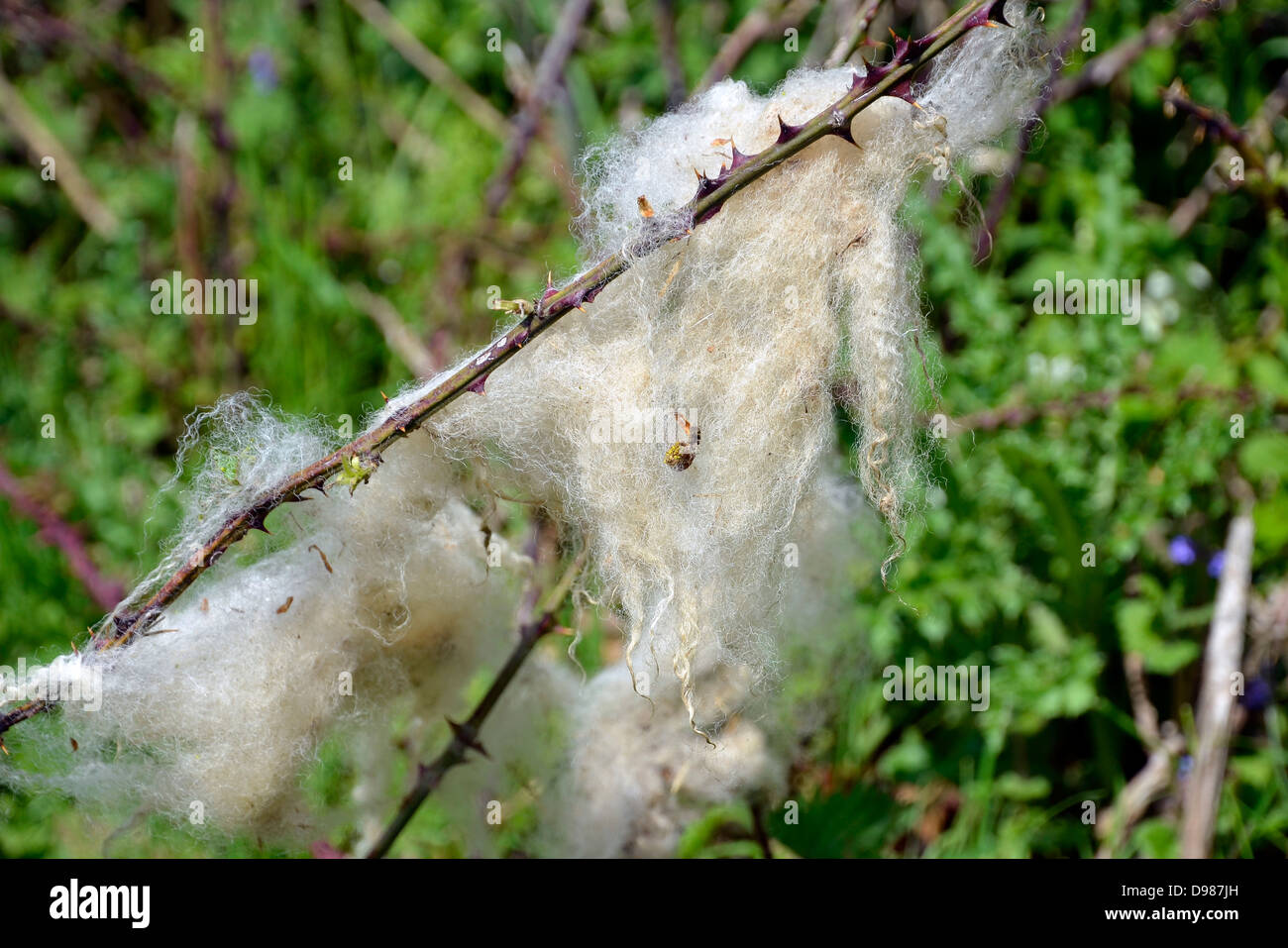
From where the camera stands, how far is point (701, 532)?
3.90ft

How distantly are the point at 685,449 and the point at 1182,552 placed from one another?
1.75m

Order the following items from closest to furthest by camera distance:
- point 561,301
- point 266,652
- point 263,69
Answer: point 561,301 → point 266,652 → point 263,69

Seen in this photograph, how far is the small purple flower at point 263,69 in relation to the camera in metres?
3.67

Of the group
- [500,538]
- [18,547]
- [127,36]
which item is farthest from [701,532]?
[127,36]

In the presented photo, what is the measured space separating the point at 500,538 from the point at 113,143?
320 centimetres

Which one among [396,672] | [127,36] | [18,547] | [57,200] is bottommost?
[396,672]

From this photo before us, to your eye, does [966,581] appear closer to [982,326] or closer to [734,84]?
[982,326]

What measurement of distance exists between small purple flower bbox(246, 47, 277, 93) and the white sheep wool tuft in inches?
108

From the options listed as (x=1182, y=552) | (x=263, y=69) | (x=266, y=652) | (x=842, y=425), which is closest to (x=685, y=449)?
(x=266, y=652)

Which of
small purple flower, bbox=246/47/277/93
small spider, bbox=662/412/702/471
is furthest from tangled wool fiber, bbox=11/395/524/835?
small purple flower, bbox=246/47/277/93

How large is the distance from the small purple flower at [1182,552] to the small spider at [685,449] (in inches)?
67.4

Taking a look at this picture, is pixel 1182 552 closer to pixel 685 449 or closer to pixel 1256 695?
pixel 1256 695

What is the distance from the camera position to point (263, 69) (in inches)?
145

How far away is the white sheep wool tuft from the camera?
1.14m
